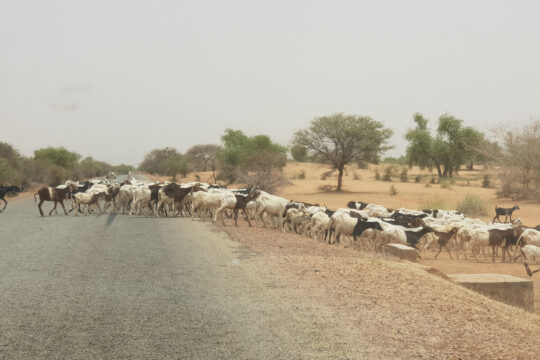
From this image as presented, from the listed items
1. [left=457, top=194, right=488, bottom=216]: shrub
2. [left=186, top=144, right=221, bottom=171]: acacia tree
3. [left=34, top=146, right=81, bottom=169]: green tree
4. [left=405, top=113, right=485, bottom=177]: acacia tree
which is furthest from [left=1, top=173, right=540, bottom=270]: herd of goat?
[left=186, top=144, right=221, bottom=171]: acacia tree

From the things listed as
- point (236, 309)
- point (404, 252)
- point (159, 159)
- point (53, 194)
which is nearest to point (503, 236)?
point (404, 252)

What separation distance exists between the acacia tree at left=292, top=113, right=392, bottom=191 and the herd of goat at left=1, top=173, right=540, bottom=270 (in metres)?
23.5

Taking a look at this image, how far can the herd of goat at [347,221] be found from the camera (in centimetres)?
1452

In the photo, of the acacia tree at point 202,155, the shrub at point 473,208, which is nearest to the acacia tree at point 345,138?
the shrub at point 473,208

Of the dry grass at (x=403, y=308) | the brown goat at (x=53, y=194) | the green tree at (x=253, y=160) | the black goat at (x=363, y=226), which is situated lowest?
the dry grass at (x=403, y=308)

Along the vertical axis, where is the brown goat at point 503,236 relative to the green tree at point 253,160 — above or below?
below

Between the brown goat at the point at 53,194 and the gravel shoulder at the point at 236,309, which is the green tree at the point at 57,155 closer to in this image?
the brown goat at the point at 53,194

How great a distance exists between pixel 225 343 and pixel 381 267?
4.97 metres

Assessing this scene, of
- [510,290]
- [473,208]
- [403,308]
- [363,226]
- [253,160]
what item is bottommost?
[510,290]

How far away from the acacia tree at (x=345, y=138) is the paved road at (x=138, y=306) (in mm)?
34693

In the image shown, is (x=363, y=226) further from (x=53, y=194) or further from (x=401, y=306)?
(x=53, y=194)

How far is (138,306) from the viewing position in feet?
22.2

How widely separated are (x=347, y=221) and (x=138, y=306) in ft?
30.6

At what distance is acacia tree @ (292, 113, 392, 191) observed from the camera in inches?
1789
